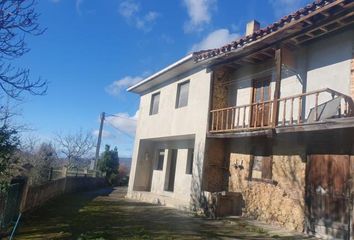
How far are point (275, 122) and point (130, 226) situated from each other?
17.3 ft

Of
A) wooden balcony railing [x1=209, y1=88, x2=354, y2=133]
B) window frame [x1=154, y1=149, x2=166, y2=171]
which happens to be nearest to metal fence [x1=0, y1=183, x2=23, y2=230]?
wooden balcony railing [x1=209, y1=88, x2=354, y2=133]

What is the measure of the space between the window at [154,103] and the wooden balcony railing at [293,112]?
632cm

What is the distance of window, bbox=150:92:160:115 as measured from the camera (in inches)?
797

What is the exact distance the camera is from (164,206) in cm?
1627

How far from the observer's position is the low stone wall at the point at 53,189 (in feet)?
38.3

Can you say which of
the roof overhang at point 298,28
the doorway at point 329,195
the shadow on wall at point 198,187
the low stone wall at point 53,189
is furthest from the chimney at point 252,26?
the low stone wall at point 53,189

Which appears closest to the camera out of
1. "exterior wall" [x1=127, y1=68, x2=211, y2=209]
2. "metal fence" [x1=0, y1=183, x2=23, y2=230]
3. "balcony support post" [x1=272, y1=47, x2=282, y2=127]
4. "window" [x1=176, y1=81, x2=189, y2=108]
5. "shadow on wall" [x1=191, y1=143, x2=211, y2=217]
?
"metal fence" [x1=0, y1=183, x2=23, y2=230]

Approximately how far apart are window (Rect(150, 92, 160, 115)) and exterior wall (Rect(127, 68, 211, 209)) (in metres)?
0.28

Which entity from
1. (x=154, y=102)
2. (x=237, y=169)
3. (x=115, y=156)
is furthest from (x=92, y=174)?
(x=237, y=169)

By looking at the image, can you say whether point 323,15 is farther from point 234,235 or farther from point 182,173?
point 182,173

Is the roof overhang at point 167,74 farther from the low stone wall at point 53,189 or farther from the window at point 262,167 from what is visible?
the low stone wall at point 53,189

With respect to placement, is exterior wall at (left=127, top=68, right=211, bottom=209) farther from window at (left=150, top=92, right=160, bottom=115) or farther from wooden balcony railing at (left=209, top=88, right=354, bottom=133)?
wooden balcony railing at (left=209, top=88, right=354, bottom=133)

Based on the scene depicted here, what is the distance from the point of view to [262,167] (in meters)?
12.8

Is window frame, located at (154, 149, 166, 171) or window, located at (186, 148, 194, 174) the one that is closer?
window, located at (186, 148, 194, 174)
